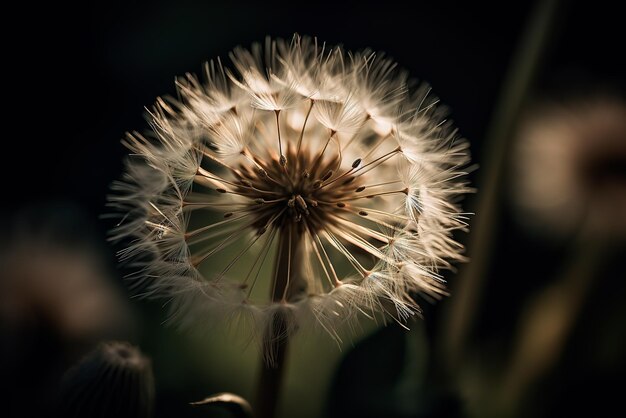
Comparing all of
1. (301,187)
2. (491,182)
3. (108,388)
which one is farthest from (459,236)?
(108,388)

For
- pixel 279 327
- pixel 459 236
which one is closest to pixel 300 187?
pixel 279 327

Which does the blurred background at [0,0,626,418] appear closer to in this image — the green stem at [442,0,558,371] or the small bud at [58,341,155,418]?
the green stem at [442,0,558,371]

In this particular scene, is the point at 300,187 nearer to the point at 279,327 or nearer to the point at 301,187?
the point at 301,187

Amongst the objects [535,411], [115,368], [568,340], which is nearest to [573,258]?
[568,340]

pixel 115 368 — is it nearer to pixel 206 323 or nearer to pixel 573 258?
pixel 206 323

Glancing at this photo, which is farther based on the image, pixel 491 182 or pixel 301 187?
pixel 491 182

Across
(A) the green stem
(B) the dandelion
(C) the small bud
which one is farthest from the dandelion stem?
(A) the green stem

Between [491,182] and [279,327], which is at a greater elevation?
[491,182]
